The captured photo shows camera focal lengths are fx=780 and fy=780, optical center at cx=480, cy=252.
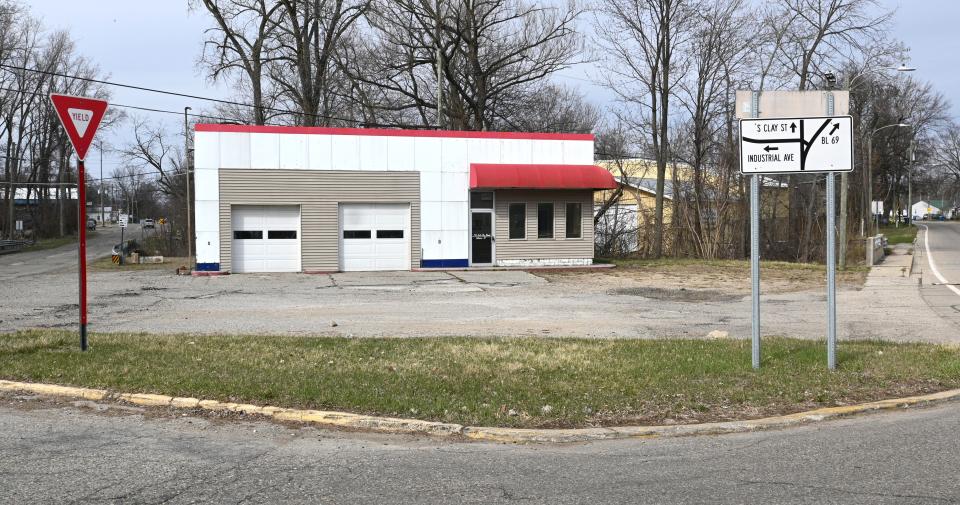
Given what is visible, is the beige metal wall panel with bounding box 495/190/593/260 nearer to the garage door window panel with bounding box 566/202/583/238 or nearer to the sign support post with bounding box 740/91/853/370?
the garage door window panel with bounding box 566/202/583/238

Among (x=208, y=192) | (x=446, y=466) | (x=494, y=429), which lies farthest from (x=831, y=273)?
(x=208, y=192)

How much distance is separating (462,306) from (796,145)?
29.0ft

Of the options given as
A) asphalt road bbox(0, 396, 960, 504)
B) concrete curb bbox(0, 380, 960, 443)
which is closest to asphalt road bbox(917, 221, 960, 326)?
concrete curb bbox(0, 380, 960, 443)

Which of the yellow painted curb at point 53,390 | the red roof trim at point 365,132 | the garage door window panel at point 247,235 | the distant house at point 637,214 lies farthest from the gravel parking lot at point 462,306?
the distant house at point 637,214

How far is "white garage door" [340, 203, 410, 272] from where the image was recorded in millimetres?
25141

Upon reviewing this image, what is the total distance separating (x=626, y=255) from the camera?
32.4 meters

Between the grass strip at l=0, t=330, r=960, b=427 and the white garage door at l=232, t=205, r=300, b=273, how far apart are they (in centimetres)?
1409

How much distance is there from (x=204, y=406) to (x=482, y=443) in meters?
2.59

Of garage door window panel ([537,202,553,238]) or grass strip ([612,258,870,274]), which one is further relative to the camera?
garage door window panel ([537,202,553,238])

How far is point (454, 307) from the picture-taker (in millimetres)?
15484

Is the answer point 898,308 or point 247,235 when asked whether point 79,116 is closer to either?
point 898,308

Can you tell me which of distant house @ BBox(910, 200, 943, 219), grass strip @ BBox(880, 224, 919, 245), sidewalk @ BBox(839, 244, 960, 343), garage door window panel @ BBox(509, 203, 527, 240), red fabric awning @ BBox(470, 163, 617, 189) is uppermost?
distant house @ BBox(910, 200, 943, 219)

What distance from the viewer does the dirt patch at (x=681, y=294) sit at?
690 inches

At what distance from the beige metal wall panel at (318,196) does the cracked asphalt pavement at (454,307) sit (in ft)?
5.89
